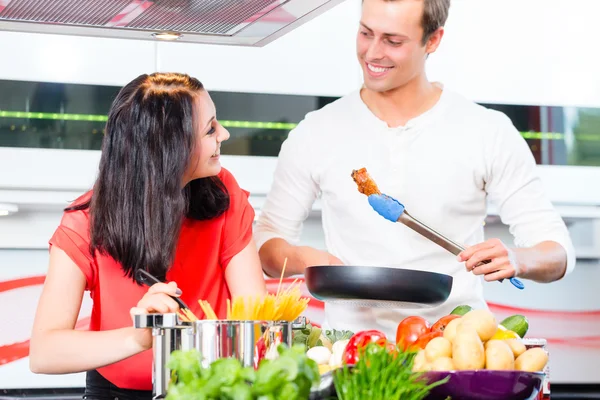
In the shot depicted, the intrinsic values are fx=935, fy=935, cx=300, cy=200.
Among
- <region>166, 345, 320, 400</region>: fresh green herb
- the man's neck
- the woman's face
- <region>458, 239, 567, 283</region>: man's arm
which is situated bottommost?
<region>166, 345, 320, 400</region>: fresh green herb

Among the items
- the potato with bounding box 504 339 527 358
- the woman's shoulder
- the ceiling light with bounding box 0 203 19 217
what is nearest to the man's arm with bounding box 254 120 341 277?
the woman's shoulder

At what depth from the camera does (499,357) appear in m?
1.45

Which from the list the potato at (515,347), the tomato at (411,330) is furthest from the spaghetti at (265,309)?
the potato at (515,347)

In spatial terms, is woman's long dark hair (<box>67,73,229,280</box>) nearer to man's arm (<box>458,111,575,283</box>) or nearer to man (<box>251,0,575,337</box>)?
man (<box>251,0,575,337</box>)

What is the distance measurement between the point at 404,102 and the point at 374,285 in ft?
2.62

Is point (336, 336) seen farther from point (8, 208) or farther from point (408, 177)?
point (8, 208)

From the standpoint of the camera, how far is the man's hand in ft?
6.62

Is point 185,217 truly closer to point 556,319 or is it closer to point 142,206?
point 142,206

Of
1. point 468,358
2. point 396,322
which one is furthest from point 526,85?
point 468,358

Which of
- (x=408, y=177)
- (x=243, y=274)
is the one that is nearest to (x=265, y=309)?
(x=243, y=274)

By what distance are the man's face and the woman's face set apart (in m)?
0.55

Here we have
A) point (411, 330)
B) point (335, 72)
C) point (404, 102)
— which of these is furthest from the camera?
point (335, 72)

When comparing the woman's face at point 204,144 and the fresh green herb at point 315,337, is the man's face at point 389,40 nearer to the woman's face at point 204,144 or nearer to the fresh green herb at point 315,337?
the woman's face at point 204,144

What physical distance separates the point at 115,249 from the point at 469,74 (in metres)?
2.09
